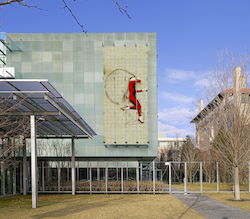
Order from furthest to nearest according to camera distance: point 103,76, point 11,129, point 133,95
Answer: point 103,76 < point 133,95 < point 11,129

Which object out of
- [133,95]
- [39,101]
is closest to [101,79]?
[133,95]

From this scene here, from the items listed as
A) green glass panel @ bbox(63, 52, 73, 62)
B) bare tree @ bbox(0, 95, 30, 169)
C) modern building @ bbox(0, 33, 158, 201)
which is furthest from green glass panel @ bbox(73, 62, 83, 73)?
bare tree @ bbox(0, 95, 30, 169)

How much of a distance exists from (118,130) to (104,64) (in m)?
7.08

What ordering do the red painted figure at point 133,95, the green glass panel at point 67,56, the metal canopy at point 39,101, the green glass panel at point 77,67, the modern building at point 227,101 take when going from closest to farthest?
the metal canopy at point 39,101, the modern building at point 227,101, the red painted figure at point 133,95, the green glass panel at point 77,67, the green glass panel at point 67,56

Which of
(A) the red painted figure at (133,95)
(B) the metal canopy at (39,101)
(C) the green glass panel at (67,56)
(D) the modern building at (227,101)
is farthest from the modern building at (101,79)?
(D) the modern building at (227,101)

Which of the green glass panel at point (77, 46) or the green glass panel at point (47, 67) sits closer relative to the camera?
the green glass panel at point (47, 67)

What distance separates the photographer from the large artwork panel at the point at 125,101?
32781 mm

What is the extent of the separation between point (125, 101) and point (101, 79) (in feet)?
11.4

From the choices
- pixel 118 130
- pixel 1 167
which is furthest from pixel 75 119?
pixel 118 130

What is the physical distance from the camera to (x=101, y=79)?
33.2 meters

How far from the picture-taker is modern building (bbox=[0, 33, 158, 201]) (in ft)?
108

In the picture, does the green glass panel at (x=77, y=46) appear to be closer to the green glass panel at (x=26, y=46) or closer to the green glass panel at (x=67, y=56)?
the green glass panel at (x=67, y=56)

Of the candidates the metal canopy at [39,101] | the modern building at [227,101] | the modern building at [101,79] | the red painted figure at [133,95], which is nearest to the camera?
the metal canopy at [39,101]

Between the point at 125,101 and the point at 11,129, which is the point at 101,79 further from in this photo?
the point at 11,129
